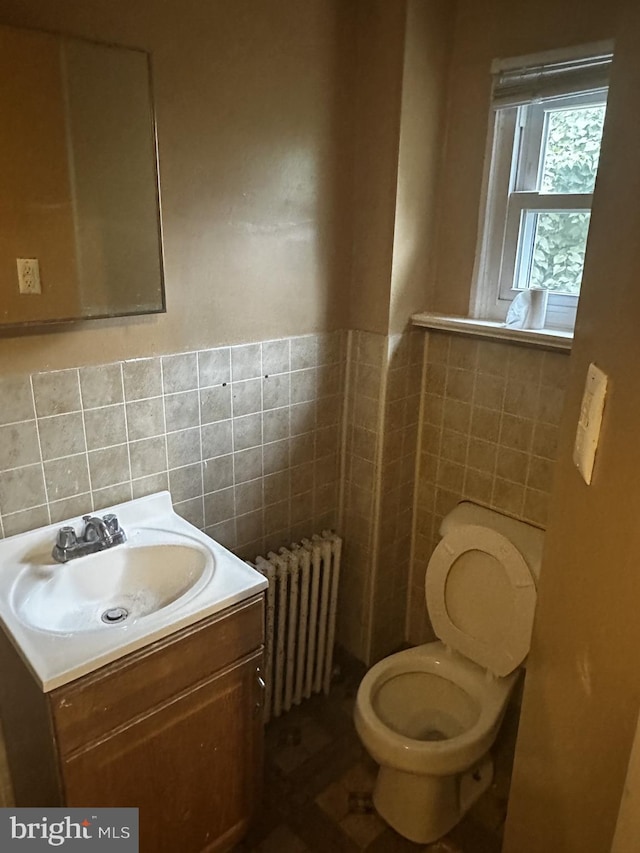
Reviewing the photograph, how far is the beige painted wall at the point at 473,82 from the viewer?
167 centimetres

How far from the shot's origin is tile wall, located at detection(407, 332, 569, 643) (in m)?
1.88

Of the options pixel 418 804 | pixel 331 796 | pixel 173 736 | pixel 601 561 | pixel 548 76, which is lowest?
pixel 331 796

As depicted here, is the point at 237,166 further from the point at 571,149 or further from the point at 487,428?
the point at 487,428

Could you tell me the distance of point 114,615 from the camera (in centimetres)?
150

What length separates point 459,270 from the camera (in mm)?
2051

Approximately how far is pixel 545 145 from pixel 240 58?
3.02ft

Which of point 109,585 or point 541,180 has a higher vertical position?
point 541,180

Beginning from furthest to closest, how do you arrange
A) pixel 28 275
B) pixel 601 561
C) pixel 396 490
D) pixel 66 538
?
pixel 396 490 < pixel 66 538 < pixel 28 275 < pixel 601 561


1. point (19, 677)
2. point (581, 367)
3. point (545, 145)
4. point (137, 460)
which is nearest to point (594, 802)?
point (581, 367)

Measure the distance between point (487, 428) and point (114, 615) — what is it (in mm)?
1245

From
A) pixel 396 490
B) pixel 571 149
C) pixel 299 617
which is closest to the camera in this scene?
pixel 571 149

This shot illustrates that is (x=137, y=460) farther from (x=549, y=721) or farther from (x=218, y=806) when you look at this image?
(x=549, y=721)

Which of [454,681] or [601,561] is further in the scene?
[454,681]

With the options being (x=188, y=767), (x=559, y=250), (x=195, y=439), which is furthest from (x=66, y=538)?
(x=559, y=250)
